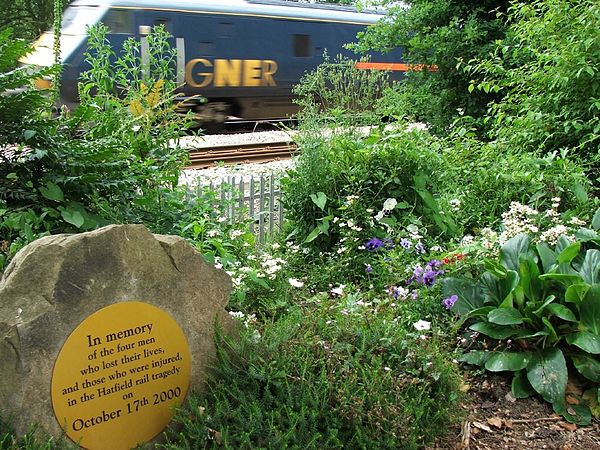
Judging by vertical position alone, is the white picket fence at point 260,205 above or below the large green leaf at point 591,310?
below

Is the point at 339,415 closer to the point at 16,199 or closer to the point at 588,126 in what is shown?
the point at 16,199

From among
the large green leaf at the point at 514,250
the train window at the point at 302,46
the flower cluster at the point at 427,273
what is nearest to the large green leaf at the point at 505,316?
the large green leaf at the point at 514,250

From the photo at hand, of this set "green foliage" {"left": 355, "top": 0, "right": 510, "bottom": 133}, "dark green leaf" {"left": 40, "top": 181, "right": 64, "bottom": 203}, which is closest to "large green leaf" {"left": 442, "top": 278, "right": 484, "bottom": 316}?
"dark green leaf" {"left": 40, "top": 181, "right": 64, "bottom": 203}

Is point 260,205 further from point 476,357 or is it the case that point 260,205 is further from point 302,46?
point 302,46

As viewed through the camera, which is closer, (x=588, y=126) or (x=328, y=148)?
(x=328, y=148)

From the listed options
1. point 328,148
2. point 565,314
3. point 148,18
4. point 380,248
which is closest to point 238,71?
point 148,18

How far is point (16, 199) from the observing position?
370cm

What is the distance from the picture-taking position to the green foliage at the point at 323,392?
8.48ft

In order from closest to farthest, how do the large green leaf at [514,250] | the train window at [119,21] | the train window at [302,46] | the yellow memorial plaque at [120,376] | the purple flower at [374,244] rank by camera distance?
1. the yellow memorial plaque at [120,376]
2. the large green leaf at [514,250]
3. the purple flower at [374,244]
4. the train window at [119,21]
5. the train window at [302,46]

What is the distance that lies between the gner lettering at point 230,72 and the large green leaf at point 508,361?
10790 millimetres

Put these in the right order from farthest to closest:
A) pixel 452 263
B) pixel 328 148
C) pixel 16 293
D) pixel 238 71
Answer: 1. pixel 238 71
2. pixel 328 148
3. pixel 452 263
4. pixel 16 293

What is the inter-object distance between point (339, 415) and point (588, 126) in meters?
4.38

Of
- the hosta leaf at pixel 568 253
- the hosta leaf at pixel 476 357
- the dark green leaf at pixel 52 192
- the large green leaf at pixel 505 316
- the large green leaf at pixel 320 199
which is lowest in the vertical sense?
the hosta leaf at pixel 476 357

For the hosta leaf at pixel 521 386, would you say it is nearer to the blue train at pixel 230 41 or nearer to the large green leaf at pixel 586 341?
the large green leaf at pixel 586 341
